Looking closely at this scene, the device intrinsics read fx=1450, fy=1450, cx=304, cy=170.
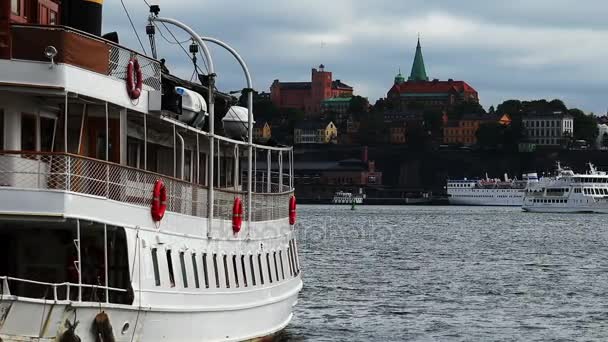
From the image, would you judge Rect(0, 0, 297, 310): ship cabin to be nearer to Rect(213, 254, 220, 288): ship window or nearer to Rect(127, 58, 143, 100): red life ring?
Rect(127, 58, 143, 100): red life ring

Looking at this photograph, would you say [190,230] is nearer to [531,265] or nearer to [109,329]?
[109,329]

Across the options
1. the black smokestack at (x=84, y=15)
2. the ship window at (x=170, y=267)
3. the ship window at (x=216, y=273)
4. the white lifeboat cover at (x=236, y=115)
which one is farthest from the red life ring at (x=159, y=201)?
the white lifeboat cover at (x=236, y=115)

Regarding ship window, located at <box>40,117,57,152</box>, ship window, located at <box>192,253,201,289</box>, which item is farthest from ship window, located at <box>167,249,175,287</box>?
ship window, located at <box>40,117,57,152</box>

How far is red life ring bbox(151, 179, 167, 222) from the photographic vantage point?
810 inches

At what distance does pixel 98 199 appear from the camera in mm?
19109

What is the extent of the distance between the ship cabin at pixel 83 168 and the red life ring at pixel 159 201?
10cm

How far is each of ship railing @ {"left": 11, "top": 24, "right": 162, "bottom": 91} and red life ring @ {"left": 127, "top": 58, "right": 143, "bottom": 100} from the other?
0.09m

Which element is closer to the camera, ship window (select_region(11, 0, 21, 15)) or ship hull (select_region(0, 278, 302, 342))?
ship hull (select_region(0, 278, 302, 342))

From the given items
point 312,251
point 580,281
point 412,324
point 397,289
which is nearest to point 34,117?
point 412,324

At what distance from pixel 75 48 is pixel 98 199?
2.00 m

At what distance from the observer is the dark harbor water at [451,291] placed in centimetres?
3984

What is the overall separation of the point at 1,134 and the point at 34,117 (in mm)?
635

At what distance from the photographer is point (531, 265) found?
74.6 m

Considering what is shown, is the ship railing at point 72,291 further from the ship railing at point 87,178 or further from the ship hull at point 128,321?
the ship railing at point 87,178
